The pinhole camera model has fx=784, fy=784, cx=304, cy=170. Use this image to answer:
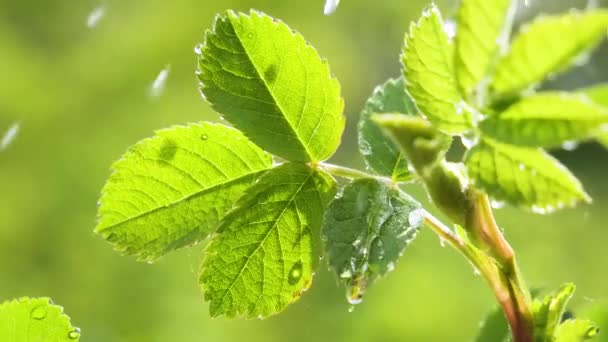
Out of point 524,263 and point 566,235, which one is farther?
point 566,235

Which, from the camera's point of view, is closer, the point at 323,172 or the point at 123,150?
the point at 323,172

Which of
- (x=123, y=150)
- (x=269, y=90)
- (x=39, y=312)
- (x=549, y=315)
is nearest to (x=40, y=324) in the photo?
(x=39, y=312)

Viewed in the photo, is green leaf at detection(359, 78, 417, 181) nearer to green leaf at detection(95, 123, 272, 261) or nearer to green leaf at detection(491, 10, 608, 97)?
green leaf at detection(95, 123, 272, 261)

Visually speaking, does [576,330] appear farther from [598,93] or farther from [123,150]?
[123,150]

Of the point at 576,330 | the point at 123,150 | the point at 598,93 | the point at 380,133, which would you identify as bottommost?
the point at 576,330

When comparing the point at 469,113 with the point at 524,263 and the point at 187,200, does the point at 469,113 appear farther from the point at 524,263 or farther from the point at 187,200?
the point at 524,263

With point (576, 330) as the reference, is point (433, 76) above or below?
above

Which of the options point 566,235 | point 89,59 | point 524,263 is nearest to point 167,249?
point 524,263
